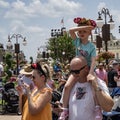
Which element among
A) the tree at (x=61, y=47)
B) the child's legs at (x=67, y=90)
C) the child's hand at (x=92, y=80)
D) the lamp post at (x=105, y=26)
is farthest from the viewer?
the tree at (x=61, y=47)

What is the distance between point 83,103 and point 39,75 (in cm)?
79

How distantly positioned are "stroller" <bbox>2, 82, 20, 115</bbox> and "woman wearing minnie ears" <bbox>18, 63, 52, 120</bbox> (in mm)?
9746

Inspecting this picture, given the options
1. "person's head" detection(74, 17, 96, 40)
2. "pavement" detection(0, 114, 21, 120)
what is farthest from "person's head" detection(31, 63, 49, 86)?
"pavement" detection(0, 114, 21, 120)

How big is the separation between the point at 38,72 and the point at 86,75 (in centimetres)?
71

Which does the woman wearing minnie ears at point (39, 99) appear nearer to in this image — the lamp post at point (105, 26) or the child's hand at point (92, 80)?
the child's hand at point (92, 80)

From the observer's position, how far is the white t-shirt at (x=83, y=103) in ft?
14.9

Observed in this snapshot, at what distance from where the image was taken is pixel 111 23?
21.8 meters

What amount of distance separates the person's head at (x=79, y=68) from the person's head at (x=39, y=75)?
577 mm

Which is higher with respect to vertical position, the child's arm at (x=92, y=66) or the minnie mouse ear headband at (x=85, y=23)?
the minnie mouse ear headband at (x=85, y=23)

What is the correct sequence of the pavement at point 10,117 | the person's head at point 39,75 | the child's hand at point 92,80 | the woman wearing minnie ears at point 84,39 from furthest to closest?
the pavement at point 10,117 < the woman wearing minnie ears at point 84,39 < the person's head at point 39,75 < the child's hand at point 92,80

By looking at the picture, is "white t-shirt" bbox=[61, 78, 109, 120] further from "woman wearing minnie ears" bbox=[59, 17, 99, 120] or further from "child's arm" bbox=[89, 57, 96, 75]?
"woman wearing minnie ears" bbox=[59, 17, 99, 120]

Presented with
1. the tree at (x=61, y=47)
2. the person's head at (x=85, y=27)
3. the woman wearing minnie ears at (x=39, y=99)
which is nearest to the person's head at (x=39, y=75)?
the woman wearing minnie ears at (x=39, y=99)

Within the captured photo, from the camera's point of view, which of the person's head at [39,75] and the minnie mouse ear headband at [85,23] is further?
the minnie mouse ear headband at [85,23]

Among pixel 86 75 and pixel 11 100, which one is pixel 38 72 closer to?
pixel 86 75
